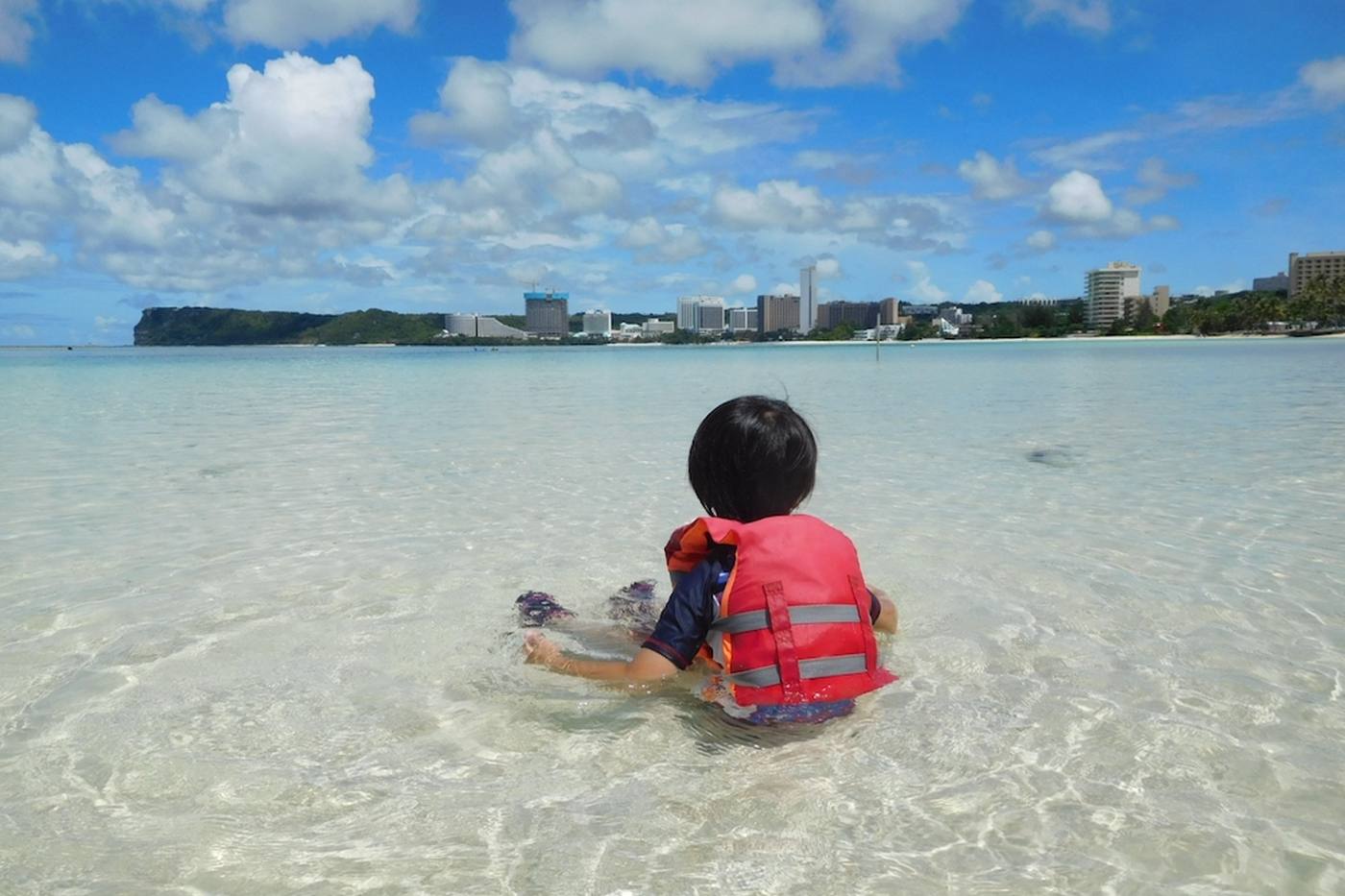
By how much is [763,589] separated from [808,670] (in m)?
0.36

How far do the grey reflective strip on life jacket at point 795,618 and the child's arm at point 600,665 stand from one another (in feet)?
0.84

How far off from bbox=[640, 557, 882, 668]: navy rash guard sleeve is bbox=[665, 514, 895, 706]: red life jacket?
0.05 m

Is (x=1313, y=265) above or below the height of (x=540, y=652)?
above

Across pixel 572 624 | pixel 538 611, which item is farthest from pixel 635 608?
pixel 538 611

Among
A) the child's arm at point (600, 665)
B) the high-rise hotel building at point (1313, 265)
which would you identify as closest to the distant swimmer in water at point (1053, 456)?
the child's arm at point (600, 665)

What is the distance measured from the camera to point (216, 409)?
1952 cm

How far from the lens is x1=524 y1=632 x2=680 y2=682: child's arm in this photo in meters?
3.20

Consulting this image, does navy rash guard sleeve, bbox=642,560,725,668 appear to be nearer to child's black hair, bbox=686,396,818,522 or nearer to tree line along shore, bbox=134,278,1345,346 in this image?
child's black hair, bbox=686,396,818,522

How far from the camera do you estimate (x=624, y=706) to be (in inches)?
141

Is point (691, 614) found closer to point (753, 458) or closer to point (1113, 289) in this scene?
point (753, 458)

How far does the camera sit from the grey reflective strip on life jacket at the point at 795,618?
304cm

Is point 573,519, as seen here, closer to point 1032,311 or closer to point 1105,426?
point 1105,426

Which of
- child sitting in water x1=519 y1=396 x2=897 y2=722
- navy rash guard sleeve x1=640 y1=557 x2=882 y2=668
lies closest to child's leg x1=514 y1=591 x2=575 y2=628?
child sitting in water x1=519 y1=396 x2=897 y2=722

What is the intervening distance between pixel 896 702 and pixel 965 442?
9.15 meters
